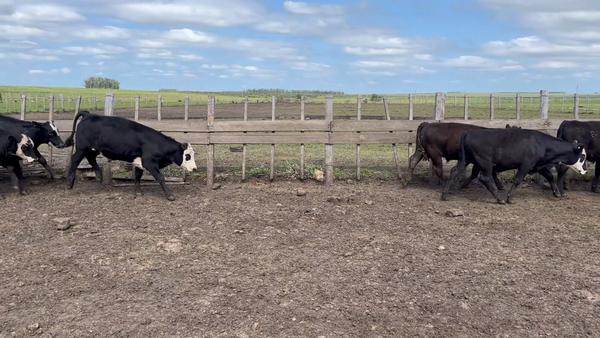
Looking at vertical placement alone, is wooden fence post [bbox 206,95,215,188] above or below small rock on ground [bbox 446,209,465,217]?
above

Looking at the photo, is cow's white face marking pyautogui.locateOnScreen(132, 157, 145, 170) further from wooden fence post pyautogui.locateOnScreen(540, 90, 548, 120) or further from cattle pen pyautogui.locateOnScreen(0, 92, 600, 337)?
wooden fence post pyautogui.locateOnScreen(540, 90, 548, 120)

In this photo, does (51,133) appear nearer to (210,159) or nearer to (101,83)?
(210,159)

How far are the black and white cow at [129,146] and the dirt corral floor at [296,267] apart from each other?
0.69 m

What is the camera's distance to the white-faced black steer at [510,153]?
9391mm

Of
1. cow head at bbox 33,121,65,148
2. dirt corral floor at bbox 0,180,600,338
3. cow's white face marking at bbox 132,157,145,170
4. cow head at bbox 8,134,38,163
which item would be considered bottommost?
dirt corral floor at bbox 0,180,600,338

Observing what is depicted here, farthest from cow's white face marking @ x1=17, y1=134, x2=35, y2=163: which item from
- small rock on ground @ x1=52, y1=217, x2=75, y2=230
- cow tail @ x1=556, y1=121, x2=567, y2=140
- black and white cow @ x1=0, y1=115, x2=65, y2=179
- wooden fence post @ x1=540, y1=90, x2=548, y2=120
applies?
wooden fence post @ x1=540, y1=90, x2=548, y2=120

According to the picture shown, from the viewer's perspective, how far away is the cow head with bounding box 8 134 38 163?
380 inches

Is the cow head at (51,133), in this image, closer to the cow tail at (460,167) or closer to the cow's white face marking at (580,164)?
the cow tail at (460,167)

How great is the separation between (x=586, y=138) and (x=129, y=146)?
893cm

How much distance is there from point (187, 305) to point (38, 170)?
24.5 ft

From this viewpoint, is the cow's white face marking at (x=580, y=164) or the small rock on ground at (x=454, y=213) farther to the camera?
the cow's white face marking at (x=580, y=164)

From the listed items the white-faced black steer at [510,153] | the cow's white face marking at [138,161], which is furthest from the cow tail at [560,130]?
the cow's white face marking at [138,161]

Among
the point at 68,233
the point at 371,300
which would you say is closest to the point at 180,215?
the point at 68,233

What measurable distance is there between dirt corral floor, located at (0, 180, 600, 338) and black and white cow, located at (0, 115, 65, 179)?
1632mm
